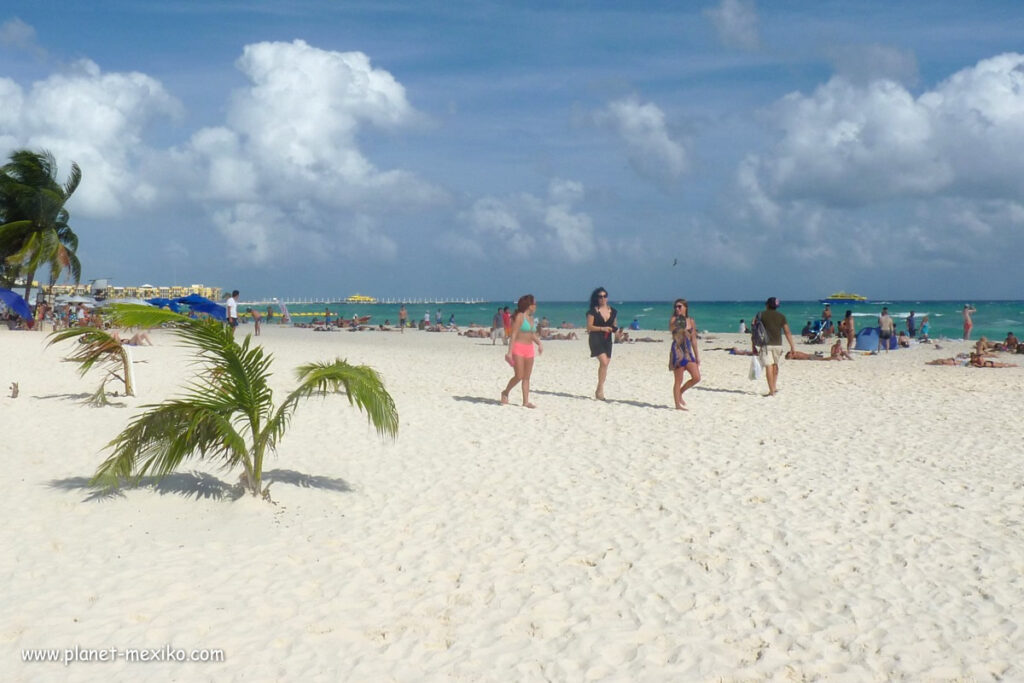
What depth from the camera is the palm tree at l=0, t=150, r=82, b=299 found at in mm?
28922

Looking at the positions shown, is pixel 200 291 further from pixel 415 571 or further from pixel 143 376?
pixel 415 571

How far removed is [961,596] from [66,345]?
21372 millimetres

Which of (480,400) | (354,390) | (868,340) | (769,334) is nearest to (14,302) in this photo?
(480,400)

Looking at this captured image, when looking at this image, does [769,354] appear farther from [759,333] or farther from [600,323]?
[600,323]

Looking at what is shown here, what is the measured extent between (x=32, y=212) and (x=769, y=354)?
27.9m

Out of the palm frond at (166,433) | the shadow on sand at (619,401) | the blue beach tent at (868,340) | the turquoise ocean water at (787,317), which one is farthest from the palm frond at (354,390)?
the turquoise ocean water at (787,317)

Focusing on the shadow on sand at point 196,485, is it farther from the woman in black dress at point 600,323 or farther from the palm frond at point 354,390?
the woman in black dress at point 600,323

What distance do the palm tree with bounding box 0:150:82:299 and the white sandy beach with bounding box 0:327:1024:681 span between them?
2266 cm

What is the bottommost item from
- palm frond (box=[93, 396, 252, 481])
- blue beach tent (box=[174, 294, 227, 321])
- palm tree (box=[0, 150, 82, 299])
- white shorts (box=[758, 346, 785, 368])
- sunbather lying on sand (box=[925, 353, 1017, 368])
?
sunbather lying on sand (box=[925, 353, 1017, 368])

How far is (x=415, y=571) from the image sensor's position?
4.98 m

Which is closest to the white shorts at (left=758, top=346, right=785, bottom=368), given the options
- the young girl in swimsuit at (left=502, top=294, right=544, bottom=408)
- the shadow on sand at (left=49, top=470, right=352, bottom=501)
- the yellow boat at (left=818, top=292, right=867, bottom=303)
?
the young girl in swimsuit at (left=502, top=294, right=544, bottom=408)

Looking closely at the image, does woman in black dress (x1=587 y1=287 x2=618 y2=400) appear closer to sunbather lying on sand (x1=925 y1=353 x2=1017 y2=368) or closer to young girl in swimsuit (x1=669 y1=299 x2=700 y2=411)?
young girl in swimsuit (x1=669 y1=299 x2=700 y2=411)

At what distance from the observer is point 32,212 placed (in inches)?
1152

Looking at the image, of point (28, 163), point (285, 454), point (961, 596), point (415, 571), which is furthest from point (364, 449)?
point (28, 163)
